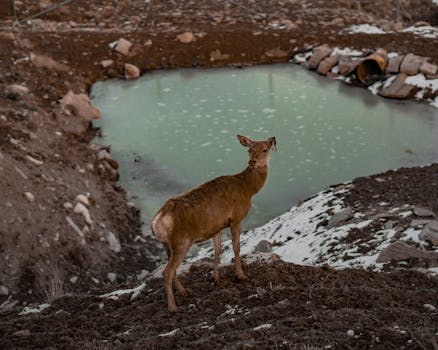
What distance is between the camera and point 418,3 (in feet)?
151

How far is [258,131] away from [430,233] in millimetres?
10057

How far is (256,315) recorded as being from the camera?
6.53 metres

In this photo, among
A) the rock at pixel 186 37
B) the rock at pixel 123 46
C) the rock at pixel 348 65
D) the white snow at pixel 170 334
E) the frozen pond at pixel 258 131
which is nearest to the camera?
the white snow at pixel 170 334

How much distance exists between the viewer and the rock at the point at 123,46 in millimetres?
27688

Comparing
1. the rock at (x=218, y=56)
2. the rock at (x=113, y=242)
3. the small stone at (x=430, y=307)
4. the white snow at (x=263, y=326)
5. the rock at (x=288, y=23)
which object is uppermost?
the white snow at (x=263, y=326)

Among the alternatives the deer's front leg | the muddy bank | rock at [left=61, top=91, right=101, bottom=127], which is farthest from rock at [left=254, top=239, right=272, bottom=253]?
rock at [left=61, top=91, right=101, bottom=127]

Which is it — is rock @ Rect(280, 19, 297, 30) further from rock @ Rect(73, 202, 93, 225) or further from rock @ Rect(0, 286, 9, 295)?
rock @ Rect(0, 286, 9, 295)

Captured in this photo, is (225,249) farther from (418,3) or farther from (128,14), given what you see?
(418,3)

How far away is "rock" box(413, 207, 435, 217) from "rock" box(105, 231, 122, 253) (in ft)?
20.7

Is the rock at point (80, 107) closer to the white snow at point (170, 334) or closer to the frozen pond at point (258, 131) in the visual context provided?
the frozen pond at point (258, 131)

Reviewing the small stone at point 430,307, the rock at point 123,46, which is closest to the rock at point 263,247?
the small stone at point 430,307

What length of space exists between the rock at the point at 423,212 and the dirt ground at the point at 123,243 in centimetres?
62

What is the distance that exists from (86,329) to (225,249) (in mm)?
5826

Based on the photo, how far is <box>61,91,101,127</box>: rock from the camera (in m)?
20.8
